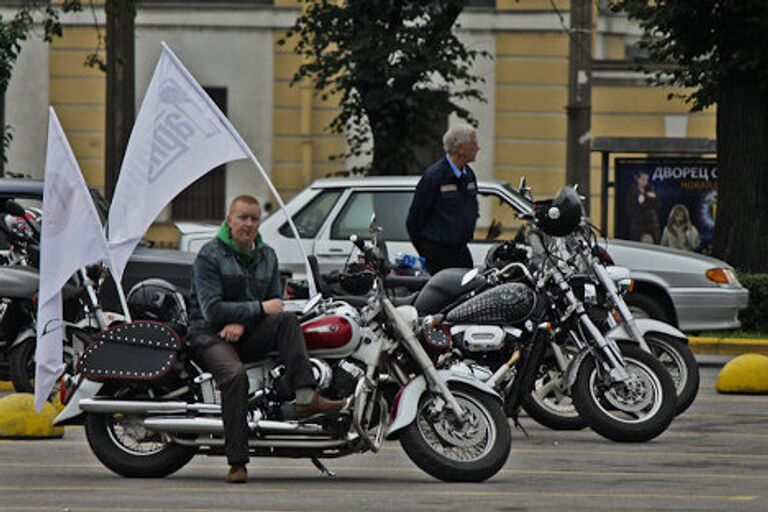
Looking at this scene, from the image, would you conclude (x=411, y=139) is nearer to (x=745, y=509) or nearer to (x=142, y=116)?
(x=142, y=116)

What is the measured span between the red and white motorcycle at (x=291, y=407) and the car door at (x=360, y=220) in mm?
7882

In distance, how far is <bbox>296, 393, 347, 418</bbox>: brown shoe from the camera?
459 inches

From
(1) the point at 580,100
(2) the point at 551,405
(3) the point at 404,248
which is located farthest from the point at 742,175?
(2) the point at 551,405

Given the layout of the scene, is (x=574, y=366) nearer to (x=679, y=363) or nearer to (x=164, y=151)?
(x=679, y=363)

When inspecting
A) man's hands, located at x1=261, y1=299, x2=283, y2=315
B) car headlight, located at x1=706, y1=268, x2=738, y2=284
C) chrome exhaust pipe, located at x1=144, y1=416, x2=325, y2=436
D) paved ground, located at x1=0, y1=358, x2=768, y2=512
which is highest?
man's hands, located at x1=261, y1=299, x2=283, y2=315

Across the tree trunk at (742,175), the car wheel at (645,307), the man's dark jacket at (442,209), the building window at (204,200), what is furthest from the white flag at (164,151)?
the building window at (204,200)

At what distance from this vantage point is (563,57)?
120 ft

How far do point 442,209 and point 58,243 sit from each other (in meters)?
3.35

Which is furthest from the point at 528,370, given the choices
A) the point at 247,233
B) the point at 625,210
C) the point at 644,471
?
the point at 625,210

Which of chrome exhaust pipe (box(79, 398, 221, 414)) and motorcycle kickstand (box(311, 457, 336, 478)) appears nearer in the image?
chrome exhaust pipe (box(79, 398, 221, 414))

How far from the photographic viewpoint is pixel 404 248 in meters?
19.6

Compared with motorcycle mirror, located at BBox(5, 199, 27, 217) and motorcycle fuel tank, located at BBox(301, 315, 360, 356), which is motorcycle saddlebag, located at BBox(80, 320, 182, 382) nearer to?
motorcycle fuel tank, located at BBox(301, 315, 360, 356)

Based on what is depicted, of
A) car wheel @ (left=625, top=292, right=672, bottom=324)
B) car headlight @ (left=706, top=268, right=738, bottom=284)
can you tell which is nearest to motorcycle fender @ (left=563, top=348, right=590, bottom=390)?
car wheel @ (left=625, top=292, right=672, bottom=324)

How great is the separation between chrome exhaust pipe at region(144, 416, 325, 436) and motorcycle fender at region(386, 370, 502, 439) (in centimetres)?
39
